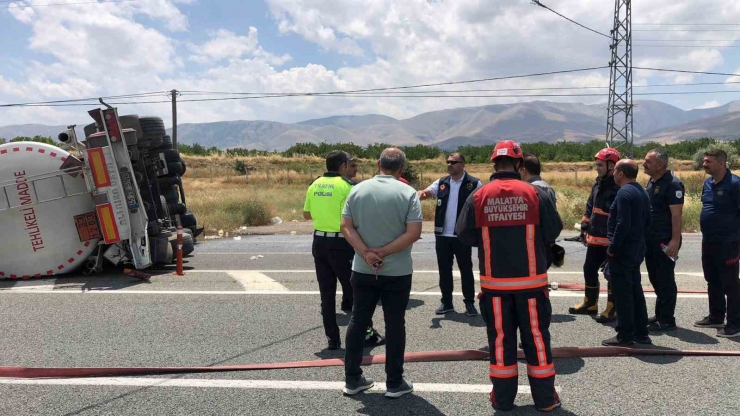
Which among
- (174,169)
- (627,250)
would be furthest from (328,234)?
(174,169)

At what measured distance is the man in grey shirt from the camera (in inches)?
165

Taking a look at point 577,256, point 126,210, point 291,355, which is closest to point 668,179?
point 291,355

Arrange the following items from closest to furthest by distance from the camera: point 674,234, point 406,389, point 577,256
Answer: point 406,389
point 674,234
point 577,256

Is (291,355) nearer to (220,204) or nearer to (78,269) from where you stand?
(78,269)

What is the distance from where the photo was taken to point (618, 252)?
5301 millimetres

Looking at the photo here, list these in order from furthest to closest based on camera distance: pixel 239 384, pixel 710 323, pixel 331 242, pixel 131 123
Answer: pixel 131 123, pixel 710 323, pixel 331 242, pixel 239 384

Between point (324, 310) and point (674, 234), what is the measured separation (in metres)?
3.50

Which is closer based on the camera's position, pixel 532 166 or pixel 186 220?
Answer: pixel 532 166

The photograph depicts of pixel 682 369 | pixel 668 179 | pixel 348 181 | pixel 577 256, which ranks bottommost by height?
pixel 577 256

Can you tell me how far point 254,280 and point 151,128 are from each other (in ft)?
13.3

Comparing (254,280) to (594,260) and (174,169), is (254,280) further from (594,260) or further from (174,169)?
(594,260)

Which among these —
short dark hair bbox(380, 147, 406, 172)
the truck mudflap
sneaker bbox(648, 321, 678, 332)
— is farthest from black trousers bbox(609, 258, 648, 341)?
the truck mudflap

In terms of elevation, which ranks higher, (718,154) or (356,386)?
(718,154)

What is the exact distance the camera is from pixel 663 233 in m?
5.80
